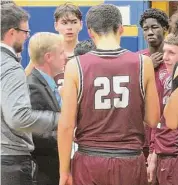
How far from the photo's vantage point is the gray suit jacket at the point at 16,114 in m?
2.98

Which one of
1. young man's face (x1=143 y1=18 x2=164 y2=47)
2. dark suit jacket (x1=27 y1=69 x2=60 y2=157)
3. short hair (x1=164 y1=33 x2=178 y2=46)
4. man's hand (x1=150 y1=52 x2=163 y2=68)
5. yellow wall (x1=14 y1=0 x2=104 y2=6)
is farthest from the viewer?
yellow wall (x1=14 y1=0 x2=104 y2=6)

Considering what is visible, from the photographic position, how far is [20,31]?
318cm

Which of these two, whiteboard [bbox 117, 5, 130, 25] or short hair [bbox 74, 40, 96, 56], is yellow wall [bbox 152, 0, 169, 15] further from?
short hair [bbox 74, 40, 96, 56]

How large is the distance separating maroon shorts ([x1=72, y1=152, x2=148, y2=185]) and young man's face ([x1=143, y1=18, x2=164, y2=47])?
1422 mm

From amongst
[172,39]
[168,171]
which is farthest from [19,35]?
[168,171]

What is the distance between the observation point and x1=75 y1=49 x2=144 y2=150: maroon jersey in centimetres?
305

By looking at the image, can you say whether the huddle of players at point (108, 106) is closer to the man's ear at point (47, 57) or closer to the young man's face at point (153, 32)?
the man's ear at point (47, 57)

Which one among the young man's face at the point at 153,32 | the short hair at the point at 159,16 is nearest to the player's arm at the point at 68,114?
the young man's face at the point at 153,32

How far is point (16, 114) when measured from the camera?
2.99m

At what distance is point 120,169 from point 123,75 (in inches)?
20.8

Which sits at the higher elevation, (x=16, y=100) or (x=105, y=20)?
(x=105, y=20)

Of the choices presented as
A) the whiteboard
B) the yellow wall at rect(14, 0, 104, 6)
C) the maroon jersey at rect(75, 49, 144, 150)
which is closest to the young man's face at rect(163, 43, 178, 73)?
the maroon jersey at rect(75, 49, 144, 150)

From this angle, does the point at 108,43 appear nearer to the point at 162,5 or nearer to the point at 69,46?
the point at 69,46

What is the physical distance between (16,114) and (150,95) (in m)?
0.78
